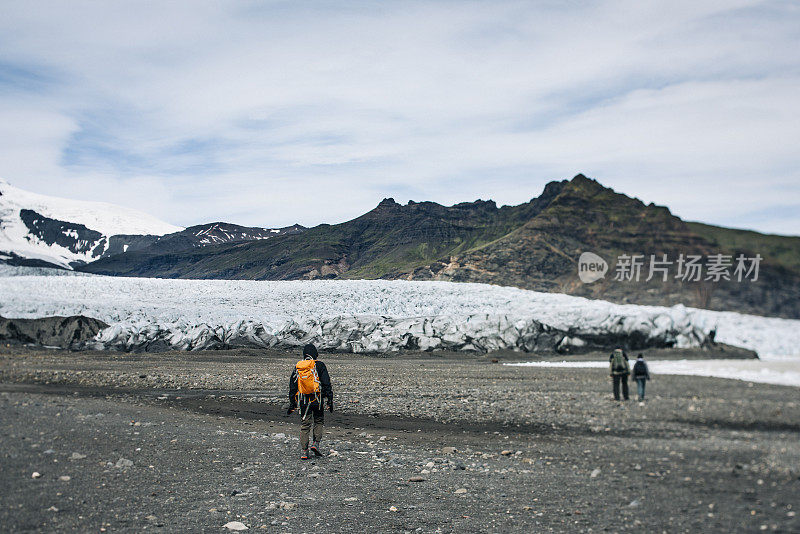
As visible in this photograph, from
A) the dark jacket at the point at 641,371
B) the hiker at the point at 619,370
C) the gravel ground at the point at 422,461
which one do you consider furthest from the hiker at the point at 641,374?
the hiker at the point at 619,370

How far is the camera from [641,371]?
9.02 m

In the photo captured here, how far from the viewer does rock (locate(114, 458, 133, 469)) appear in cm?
737

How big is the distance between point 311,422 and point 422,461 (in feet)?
5.90

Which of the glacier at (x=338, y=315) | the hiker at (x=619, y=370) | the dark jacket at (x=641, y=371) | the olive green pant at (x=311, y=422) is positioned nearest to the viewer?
the olive green pant at (x=311, y=422)

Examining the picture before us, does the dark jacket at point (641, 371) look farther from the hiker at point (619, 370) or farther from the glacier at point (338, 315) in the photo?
the glacier at point (338, 315)

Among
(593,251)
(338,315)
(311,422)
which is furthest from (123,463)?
(593,251)

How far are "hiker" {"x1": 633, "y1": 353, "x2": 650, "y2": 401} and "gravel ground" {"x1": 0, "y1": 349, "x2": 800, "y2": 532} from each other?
0.54 feet

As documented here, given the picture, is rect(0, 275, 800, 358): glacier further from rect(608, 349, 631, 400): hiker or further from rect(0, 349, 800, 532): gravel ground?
rect(0, 349, 800, 532): gravel ground

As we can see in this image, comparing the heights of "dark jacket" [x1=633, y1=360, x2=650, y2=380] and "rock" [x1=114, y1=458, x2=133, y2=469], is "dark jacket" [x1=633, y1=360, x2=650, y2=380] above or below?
above

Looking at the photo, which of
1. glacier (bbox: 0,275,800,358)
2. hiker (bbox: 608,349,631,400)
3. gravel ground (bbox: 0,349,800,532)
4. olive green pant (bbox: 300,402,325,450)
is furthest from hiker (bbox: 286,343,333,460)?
glacier (bbox: 0,275,800,358)

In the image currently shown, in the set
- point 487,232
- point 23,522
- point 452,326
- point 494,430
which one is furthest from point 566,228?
point 487,232

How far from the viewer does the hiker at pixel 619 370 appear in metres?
9.93

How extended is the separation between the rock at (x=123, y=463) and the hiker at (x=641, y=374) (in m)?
8.09

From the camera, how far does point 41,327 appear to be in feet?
81.0
